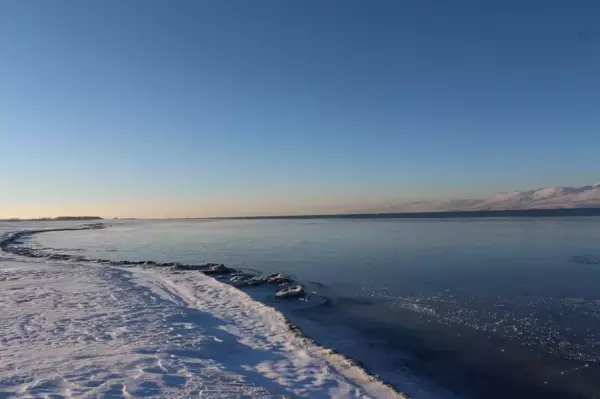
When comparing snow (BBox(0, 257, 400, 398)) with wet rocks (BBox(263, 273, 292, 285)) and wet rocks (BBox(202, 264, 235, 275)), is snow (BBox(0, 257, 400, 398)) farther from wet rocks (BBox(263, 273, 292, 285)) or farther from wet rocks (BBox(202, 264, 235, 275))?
wet rocks (BBox(202, 264, 235, 275))

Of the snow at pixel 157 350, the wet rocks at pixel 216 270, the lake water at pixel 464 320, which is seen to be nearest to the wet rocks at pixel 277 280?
the lake water at pixel 464 320

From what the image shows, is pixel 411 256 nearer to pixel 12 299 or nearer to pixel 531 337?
pixel 531 337

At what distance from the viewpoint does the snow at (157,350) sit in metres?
7.64

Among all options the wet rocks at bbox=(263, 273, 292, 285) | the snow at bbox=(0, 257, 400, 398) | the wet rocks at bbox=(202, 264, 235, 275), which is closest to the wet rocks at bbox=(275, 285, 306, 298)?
the snow at bbox=(0, 257, 400, 398)

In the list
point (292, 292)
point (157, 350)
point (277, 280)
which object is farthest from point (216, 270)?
point (157, 350)

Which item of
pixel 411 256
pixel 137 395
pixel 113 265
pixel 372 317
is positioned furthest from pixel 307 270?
pixel 137 395

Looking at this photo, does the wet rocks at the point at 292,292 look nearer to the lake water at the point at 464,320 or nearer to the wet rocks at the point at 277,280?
the lake water at the point at 464,320

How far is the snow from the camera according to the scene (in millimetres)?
7637

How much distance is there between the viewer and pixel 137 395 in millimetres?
7184

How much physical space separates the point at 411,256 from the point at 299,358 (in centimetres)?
2204

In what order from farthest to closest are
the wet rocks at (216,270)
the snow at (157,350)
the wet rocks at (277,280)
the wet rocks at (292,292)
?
the wet rocks at (216,270) → the wet rocks at (277,280) → the wet rocks at (292,292) → the snow at (157,350)

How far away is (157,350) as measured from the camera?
969cm

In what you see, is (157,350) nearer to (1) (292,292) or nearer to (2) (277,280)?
(1) (292,292)

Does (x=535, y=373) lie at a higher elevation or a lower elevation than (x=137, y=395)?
lower
